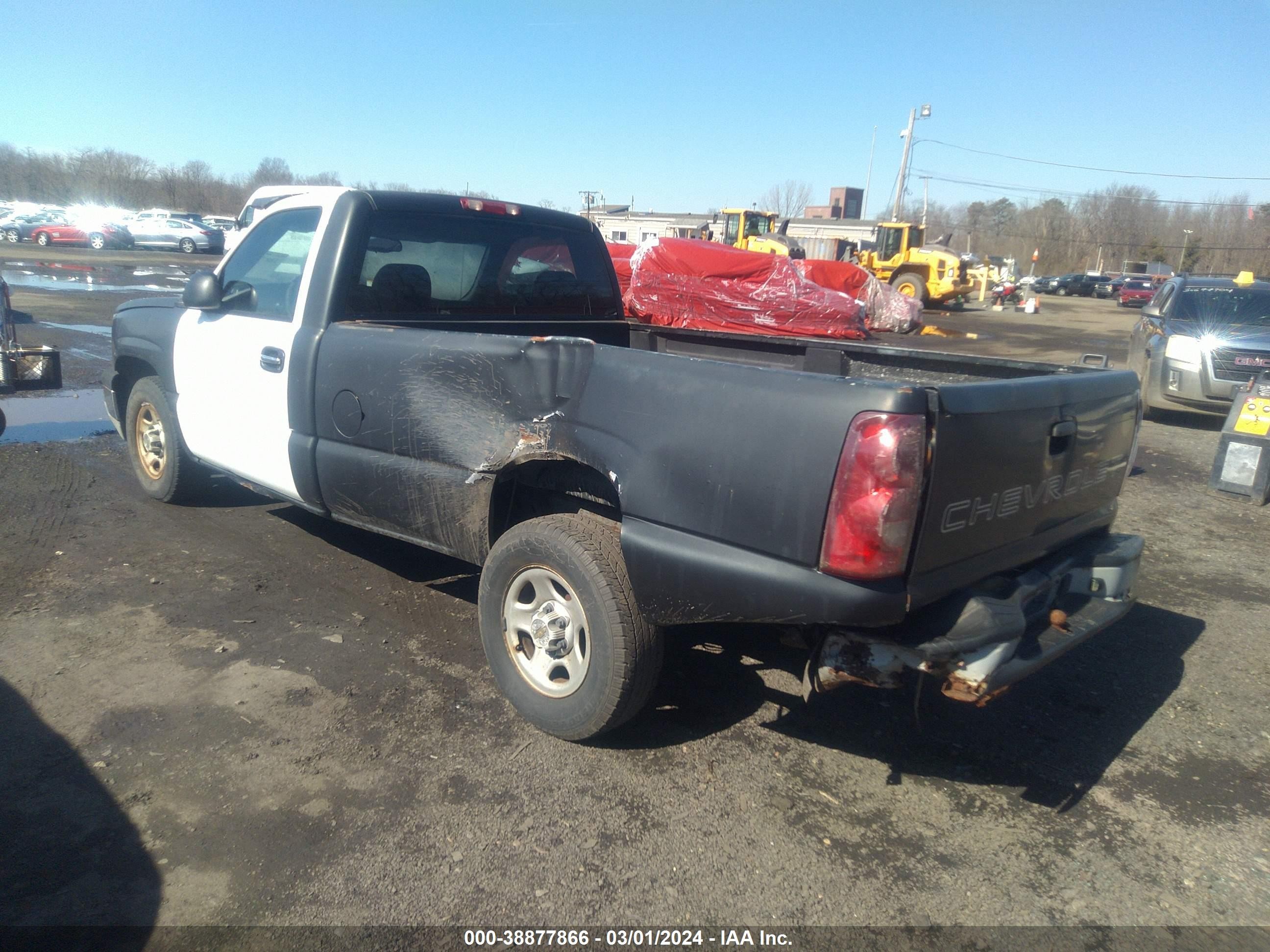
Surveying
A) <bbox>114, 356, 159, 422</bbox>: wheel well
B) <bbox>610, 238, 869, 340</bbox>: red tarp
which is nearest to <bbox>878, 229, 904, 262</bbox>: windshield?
<bbox>610, 238, 869, 340</bbox>: red tarp

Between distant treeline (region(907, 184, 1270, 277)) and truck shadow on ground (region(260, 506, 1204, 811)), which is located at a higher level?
distant treeline (region(907, 184, 1270, 277))

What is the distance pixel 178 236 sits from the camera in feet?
128

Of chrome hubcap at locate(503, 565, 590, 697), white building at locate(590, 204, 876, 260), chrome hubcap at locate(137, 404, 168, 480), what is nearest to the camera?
chrome hubcap at locate(503, 565, 590, 697)

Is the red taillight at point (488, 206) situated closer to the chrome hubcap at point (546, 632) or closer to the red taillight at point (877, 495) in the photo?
the chrome hubcap at point (546, 632)

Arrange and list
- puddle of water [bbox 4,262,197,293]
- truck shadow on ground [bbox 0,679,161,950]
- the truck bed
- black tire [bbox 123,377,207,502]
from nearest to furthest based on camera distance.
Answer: truck shadow on ground [bbox 0,679,161,950] < the truck bed < black tire [bbox 123,377,207,502] < puddle of water [bbox 4,262,197,293]

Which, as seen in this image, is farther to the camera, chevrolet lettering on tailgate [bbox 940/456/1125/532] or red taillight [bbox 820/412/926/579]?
chevrolet lettering on tailgate [bbox 940/456/1125/532]

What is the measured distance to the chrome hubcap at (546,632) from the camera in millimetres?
3238

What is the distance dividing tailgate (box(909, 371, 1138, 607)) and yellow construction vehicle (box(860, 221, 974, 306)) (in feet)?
98.1

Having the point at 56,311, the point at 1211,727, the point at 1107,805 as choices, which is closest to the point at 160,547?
the point at 1107,805

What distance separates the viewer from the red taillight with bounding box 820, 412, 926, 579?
7.97 feet

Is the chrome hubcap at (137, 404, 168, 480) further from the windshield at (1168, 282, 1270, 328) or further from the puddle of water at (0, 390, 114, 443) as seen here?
the windshield at (1168, 282, 1270, 328)

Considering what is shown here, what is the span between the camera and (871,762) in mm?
3320

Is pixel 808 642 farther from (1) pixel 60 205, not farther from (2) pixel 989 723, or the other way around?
(1) pixel 60 205

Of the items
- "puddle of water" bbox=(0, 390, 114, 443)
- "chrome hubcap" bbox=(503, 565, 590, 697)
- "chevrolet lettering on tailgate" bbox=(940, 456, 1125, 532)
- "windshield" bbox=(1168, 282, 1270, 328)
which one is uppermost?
"windshield" bbox=(1168, 282, 1270, 328)
